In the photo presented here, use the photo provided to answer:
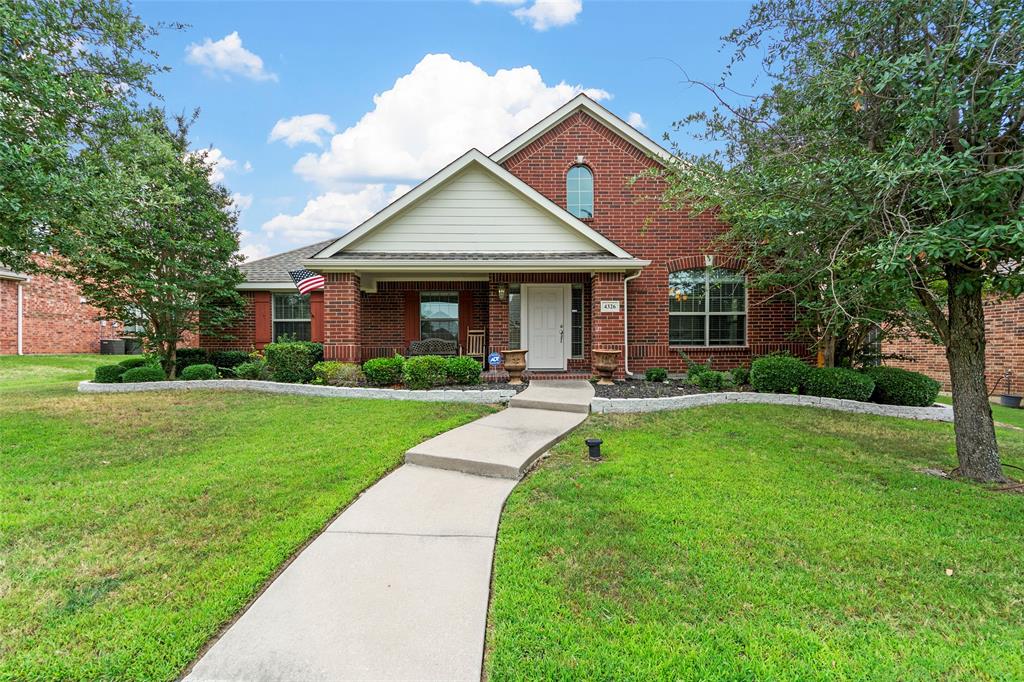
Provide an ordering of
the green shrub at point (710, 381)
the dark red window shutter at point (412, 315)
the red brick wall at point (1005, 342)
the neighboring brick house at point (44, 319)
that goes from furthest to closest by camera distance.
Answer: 1. the neighboring brick house at point (44, 319)
2. the dark red window shutter at point (412, 315)
3. the red brick wall at point (1005, 342)
4. the green shrub at point (710, 381)

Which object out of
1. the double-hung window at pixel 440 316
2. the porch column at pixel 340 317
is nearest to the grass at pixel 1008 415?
the double-hung window at pixel 440 316

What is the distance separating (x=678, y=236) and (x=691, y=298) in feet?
5.69

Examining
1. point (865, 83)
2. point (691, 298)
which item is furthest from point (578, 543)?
point (691, 298)

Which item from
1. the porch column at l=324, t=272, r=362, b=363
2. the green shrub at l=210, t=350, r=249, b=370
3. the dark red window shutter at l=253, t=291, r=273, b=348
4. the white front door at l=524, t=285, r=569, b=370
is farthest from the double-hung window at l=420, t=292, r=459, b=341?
the green shrub at l=210, t=350, r=249, b=370

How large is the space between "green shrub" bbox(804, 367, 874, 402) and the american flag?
1200 centimetres

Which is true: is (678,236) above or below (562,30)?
below

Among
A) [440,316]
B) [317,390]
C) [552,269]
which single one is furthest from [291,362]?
[552,269]

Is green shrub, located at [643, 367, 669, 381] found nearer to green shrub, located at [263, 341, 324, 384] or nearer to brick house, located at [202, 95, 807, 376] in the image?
brick house, located at [202, 95, 807, 376]

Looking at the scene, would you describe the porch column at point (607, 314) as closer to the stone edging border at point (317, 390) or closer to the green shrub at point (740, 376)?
the green shrub at point (740, 376)

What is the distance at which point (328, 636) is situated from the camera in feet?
7.78

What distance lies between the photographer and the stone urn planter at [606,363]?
9.77 meters

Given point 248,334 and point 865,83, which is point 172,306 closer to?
point 248,334

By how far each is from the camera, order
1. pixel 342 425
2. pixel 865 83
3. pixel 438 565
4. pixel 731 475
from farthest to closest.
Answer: pixel 342 425
pixel 731 475
pixel 865 83
pixel 438 565

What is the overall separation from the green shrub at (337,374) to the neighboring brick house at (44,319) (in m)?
13.4
